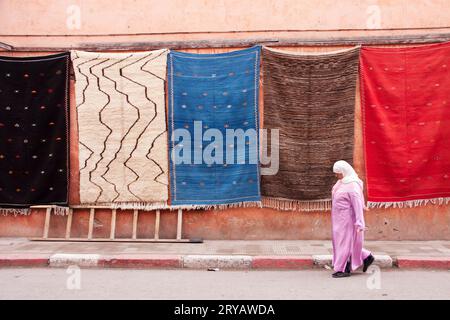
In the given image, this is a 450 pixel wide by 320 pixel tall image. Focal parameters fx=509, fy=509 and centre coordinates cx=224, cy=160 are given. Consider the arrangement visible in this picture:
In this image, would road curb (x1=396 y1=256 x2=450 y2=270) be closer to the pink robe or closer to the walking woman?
the walking woman

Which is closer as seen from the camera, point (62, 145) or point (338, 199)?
point (338, 199)

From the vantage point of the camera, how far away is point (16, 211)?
313 inches

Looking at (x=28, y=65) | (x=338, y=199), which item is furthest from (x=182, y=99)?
(x=338, y=199)

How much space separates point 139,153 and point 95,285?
9.09ft

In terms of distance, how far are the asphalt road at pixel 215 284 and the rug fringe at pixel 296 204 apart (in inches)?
64.1

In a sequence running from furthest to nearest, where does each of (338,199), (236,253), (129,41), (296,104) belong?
(129,41)
(296,104)
(236,253)
(338,199)

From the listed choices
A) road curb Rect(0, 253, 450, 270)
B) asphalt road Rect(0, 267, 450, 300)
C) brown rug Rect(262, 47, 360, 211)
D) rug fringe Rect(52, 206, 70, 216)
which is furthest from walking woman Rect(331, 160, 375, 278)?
rug fringe Rect(52, 206, 70, 216)

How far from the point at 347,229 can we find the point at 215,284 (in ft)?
5.39

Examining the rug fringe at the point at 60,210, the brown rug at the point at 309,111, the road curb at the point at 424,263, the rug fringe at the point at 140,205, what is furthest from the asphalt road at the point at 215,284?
the brown rug at the point at 309,111

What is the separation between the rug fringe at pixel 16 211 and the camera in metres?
7.91

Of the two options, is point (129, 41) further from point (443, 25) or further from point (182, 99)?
point (443, 25)

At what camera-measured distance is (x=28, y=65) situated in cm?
787

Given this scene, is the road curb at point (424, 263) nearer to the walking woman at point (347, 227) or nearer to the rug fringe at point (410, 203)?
the walking woman at point (347, 227)

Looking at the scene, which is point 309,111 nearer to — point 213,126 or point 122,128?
point 213,126
